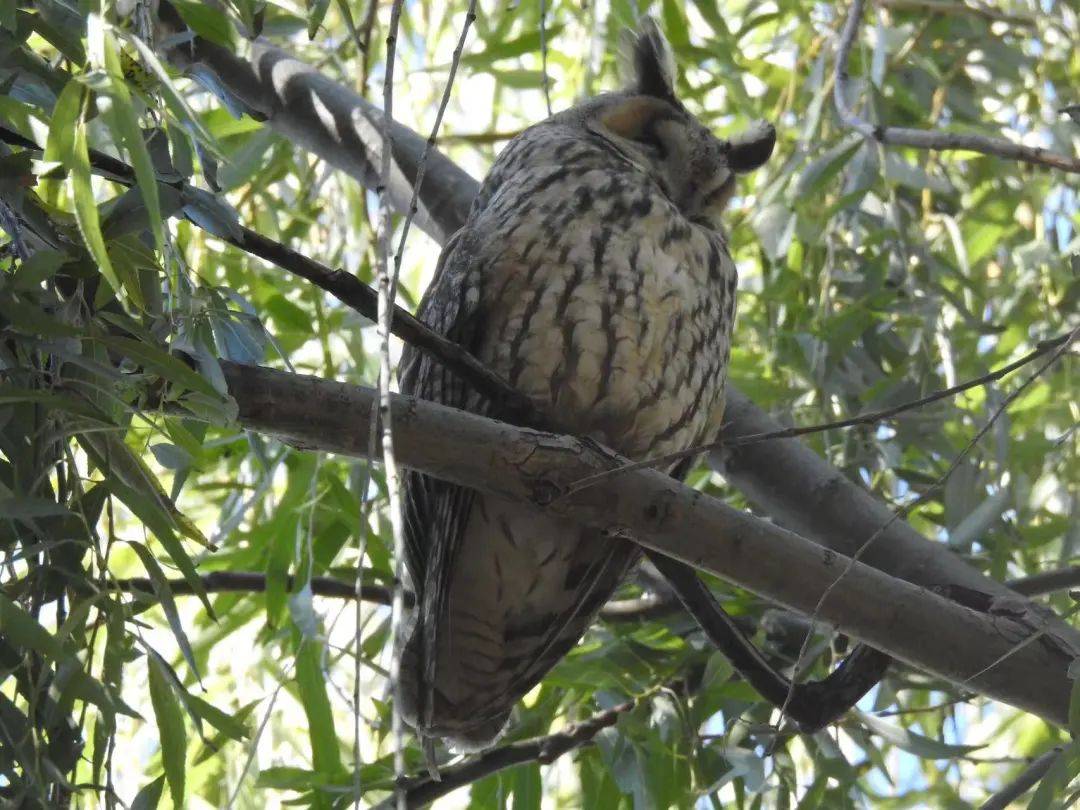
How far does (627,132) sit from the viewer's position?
209 cm

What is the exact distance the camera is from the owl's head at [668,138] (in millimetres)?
2006

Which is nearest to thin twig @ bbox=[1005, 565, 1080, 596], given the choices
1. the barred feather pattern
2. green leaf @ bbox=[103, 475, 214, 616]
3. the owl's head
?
the barred feather pattern

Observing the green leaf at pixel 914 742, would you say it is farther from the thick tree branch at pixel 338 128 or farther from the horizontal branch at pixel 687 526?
the thick tree branch at pixel 338 128

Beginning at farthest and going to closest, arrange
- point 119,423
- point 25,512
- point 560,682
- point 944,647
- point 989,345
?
point 989,345
point 560,682
point 944,647
point 119,423
point 25,512

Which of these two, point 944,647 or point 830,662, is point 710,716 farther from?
point 944,647

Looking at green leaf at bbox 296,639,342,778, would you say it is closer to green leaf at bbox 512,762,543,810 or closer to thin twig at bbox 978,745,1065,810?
green leaf at bbox 512,762,543,810

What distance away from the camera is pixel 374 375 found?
222 cm

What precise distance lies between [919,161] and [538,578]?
1.46 meters

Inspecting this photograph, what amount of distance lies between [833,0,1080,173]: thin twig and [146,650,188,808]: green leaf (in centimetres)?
104

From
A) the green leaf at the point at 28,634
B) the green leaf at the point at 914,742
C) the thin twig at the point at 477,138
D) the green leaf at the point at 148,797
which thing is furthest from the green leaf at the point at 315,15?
the thin twig at the point at 477,138

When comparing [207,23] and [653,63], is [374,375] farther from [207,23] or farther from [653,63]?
[207,23]

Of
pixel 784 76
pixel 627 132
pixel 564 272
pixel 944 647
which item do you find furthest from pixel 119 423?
pixel 784 76

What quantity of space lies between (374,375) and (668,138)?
586 mm

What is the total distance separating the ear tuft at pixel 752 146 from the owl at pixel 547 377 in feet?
0.70
